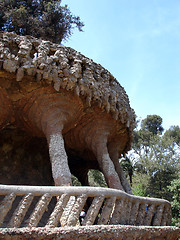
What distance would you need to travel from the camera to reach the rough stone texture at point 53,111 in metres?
5.34

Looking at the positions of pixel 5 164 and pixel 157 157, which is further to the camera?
pixel 157 157

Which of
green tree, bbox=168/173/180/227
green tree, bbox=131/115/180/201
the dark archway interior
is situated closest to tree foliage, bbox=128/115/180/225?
green tree, bbox=131/115/180/201

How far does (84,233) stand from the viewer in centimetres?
334

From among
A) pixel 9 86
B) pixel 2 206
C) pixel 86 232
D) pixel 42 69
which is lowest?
pixel 86 232

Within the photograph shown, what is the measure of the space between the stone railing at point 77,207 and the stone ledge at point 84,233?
23cm

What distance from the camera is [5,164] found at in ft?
22.6

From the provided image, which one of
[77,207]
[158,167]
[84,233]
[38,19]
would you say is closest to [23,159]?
[77,207]

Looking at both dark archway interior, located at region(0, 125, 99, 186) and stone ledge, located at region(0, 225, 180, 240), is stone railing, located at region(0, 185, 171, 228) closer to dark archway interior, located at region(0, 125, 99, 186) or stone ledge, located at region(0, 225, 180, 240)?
stone ledge, located at region(0, 225, 180, 240)

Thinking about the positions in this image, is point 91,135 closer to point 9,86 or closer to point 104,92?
point 104,92

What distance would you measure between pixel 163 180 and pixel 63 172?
49.6ft

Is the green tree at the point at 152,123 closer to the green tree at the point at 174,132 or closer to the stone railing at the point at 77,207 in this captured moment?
the green tree at the point at 174,132

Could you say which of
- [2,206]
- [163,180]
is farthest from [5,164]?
[163,180]

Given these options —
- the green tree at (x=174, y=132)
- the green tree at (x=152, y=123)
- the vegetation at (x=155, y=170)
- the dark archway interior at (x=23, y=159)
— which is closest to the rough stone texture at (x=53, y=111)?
the dark archway interior at (x=23, y=159)

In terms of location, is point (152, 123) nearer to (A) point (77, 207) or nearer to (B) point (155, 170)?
(B) point (155, 170)
